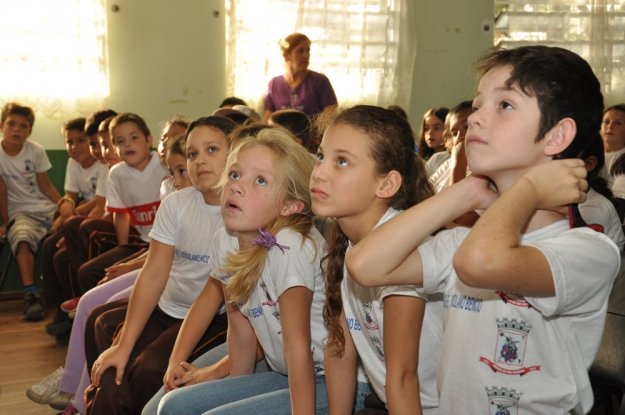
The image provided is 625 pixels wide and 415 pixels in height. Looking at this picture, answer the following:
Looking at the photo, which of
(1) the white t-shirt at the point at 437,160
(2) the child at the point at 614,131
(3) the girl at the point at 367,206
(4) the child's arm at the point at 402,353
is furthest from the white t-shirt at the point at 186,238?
(2) the child at the point at 614,131

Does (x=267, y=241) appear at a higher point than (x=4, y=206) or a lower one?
higher

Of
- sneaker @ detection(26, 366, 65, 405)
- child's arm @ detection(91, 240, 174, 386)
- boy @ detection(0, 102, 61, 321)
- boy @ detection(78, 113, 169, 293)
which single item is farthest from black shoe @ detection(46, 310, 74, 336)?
child's arm @ detection(91, 240, 174, 386)

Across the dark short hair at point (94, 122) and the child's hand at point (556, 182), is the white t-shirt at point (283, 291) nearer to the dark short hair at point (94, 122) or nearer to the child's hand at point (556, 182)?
the child's hand at point (556, 182)

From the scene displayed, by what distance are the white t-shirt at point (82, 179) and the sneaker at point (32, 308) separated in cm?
81

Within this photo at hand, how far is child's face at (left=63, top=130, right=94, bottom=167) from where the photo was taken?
4.52 meters

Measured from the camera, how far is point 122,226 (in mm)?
3482

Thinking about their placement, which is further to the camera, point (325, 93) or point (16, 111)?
point (325, 93)

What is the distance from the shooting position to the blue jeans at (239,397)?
155 centimetres

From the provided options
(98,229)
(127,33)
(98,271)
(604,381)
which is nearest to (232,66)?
(127,33)

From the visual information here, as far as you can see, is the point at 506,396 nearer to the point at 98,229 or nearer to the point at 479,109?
the point at 479,109

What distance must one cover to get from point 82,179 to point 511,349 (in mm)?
4116

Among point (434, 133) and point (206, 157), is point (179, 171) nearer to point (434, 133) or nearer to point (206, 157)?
point (206, 157)

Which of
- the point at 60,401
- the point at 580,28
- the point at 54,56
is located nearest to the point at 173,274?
the point at 60,401

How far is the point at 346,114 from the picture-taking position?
1.46 meters
